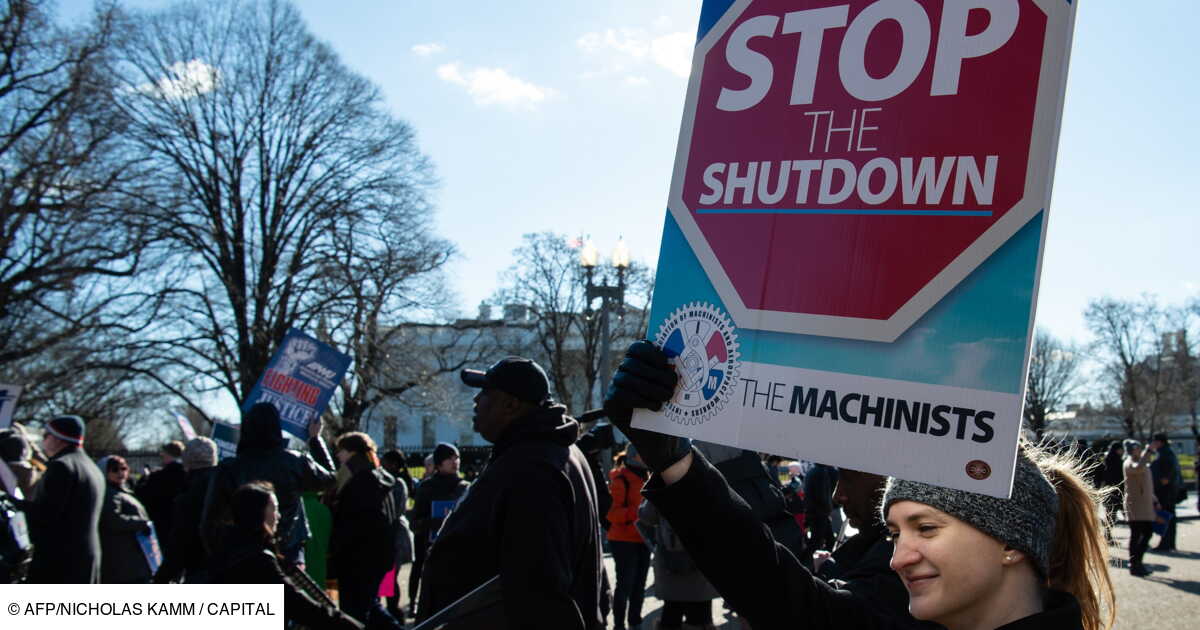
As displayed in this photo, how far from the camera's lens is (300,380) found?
28.9 feet

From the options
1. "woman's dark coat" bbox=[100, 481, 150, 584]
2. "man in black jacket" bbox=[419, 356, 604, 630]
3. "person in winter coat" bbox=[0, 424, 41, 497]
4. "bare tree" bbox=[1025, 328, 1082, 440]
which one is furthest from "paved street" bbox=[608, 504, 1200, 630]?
"bare tree" bbox=[1025, 328, 1082, 440]

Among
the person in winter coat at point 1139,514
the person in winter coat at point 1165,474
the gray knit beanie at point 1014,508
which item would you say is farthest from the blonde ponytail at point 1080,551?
the person in winter coat at point 1165,474

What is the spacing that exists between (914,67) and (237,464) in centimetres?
482

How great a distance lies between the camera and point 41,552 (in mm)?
6051

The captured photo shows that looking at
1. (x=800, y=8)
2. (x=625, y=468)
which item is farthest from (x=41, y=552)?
(x=800, y=8)

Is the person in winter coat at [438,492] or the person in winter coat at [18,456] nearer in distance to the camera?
the person in winter coat at [18,456]

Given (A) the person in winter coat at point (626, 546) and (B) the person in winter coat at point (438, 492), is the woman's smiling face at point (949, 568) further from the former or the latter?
(B) the person in winter coat at point (438, 492)

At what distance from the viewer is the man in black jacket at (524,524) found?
3.04 metres

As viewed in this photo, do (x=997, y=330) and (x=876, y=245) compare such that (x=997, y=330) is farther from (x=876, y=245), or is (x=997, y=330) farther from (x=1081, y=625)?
(x=1081, y=625)

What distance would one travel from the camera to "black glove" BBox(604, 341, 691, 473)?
5.91 feet

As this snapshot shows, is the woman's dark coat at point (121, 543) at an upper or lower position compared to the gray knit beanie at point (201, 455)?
lower

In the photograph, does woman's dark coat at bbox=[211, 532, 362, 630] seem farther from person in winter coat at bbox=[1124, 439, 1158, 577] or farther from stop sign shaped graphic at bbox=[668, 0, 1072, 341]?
person in winter coat at bbox=[1124, 439, 1158, 577]

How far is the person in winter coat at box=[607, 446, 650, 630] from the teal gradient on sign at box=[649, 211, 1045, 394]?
24.2 feet

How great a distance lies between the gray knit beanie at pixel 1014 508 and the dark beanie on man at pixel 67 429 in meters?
5.84
